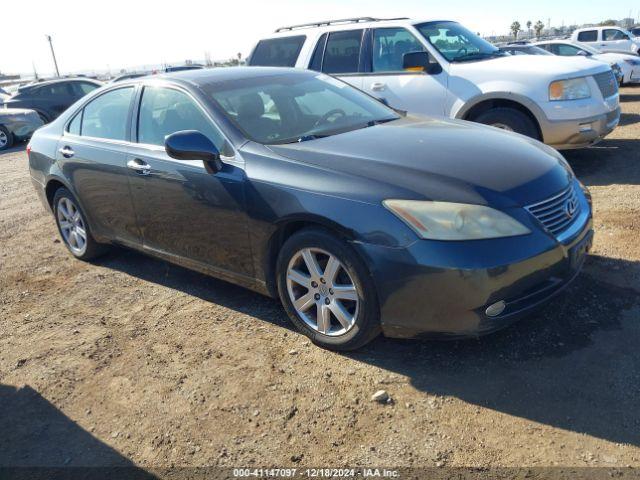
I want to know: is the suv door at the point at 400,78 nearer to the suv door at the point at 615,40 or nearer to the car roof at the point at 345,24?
the car roof at the point at 345,24

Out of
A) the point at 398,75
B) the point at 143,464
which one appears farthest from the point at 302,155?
the point at 398,75

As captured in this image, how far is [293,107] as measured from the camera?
411 centimetres

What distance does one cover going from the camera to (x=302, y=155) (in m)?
3.37

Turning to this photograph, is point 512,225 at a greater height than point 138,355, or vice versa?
point 512,225

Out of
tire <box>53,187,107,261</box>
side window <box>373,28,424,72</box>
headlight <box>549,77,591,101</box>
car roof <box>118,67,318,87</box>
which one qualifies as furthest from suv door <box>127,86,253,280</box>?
headlight <box>549,77,591,101</box>

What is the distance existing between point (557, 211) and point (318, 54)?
5.19m

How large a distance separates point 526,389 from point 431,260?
0.82m

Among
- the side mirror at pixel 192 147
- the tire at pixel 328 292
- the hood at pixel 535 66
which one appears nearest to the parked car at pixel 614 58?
the hood at pixel 535 66

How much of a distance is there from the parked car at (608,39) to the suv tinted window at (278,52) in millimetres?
14874

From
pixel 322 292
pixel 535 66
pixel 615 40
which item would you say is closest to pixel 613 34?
pixel 615 40

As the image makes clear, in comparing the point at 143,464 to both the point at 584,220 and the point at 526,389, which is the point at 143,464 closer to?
the point at 526,389

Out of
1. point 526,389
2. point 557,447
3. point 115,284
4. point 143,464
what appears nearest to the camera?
point 557,447

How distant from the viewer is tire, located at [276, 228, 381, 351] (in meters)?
3.03

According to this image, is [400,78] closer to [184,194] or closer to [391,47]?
[391,47]
